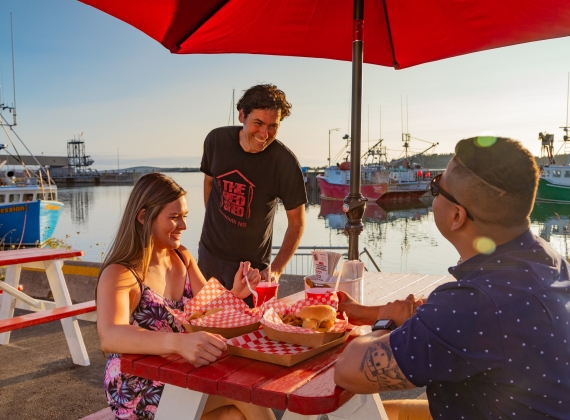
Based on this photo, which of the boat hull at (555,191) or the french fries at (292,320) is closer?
the french fries at (292,320)

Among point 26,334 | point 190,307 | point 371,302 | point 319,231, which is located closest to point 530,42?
point 371,302

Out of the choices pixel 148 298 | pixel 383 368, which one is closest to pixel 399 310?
pixel 383 368

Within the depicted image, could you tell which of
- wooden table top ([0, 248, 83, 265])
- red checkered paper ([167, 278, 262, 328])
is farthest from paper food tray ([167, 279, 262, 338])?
wooden table top ([0, 248, 83, 265])

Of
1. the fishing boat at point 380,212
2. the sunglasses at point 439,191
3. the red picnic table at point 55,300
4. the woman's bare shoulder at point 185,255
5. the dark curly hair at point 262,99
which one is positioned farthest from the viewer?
the fishing boat at point 380,212

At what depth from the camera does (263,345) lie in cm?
181

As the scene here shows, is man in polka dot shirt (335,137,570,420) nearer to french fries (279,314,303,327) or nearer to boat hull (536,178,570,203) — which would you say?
french fries (279,314,303,327)

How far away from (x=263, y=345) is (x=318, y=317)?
0.77ft

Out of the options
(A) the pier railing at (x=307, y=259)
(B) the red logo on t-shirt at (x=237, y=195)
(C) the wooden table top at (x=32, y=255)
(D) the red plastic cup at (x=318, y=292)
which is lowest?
(A) the pier railing at (x=307, y=259)

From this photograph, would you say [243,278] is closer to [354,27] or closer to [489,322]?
[489,322]

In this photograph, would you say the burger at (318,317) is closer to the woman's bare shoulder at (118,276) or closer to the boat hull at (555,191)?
the woman's bare shoulder at (118,276)

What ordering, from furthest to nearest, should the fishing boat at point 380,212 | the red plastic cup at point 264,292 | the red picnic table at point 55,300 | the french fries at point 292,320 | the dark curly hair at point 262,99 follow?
1. the fishing boat at point 380,212
2. the red picnic table at point 55,300
3. the dark curly hair at point 262,99
4. the red plastic cup at point 264,292
5. the french fries at point 292,320

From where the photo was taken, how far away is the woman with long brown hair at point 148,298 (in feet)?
5.87

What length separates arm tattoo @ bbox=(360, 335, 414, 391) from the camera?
1.33 m

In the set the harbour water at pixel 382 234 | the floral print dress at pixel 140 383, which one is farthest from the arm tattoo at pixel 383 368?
the harbour water at pixel 382 234
